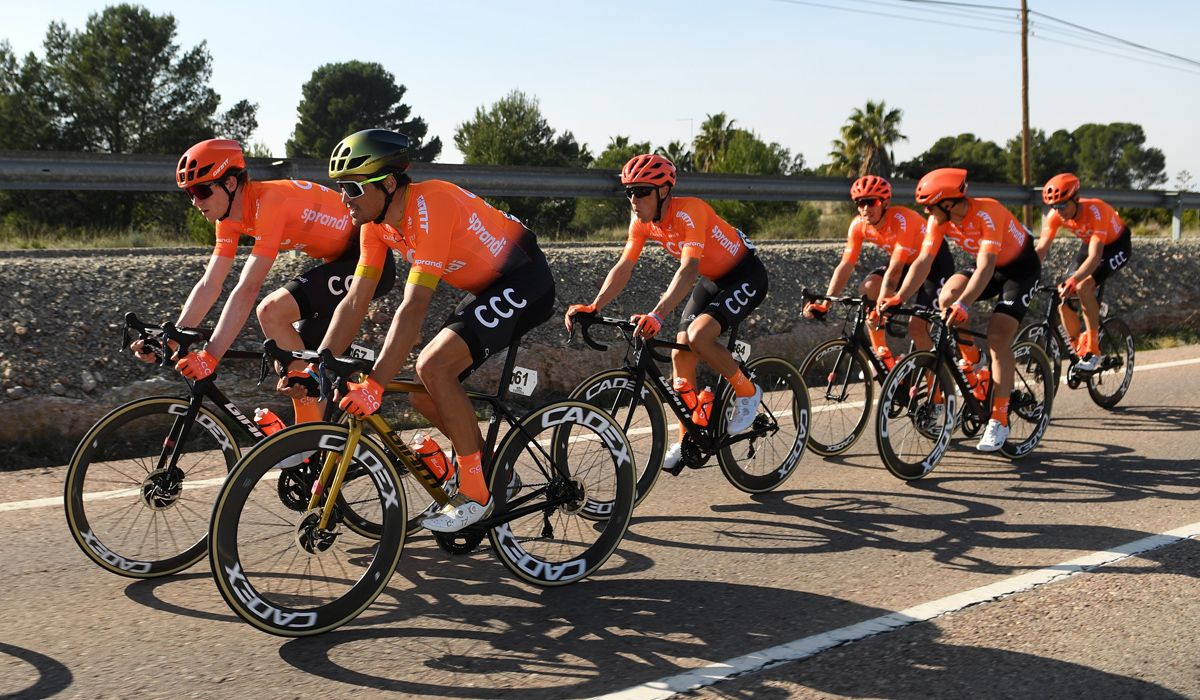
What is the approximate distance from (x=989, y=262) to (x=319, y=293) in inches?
178

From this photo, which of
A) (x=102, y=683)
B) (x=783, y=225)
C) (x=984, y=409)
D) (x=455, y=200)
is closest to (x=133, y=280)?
(x=455, y=200)

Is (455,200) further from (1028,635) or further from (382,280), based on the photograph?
(1028,635)

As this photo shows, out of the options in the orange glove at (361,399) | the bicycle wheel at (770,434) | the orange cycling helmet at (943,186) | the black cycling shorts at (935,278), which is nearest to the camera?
the orange glove at (361,399)

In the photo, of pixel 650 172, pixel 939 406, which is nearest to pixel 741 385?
pixel 650 172

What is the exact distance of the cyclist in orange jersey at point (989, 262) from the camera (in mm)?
7332

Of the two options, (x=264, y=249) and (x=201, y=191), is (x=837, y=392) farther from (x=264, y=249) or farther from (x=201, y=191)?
(x=201, y=191)

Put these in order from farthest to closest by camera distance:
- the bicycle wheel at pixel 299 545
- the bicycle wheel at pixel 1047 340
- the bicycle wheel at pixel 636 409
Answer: the bicycle wheel at pixel 1047 340 < the bicycle wheel at pixel 636 409 < the bicycle wheel at pixel 299 545

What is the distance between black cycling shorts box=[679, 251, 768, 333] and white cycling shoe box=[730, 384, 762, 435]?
444 millimetres

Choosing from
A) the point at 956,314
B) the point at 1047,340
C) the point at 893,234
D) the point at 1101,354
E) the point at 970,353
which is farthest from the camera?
the point at 1047,340

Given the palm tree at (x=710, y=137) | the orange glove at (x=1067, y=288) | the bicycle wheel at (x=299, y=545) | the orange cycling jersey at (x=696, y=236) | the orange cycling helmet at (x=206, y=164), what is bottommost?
the bicycle wheel at (x=299, y=545)

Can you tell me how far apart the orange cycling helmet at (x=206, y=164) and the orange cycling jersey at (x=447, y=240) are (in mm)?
860

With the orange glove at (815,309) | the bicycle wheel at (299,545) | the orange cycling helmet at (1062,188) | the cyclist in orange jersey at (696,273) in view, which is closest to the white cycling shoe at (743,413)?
the cyclist in orange jersey at (696,273)

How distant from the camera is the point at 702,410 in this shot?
6316 mm

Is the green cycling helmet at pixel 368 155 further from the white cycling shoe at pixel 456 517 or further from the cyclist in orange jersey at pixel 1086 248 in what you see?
the cyclist in orange jersey at pixel 1086 248
